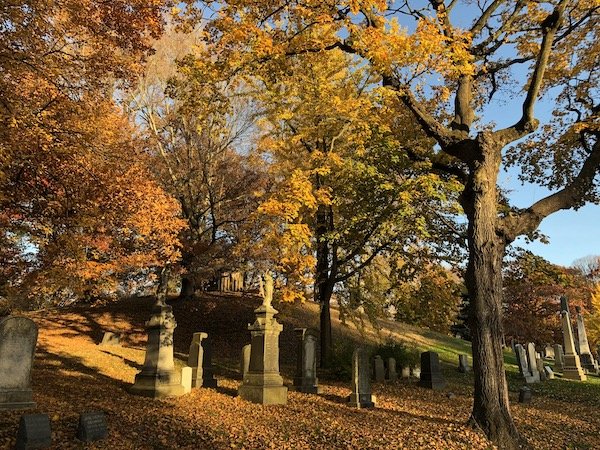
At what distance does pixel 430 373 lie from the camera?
1413cm

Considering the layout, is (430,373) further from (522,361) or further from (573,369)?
(573,369)

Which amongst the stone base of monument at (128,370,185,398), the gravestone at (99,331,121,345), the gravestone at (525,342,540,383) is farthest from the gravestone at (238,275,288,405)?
the gravestone at (525,342,540,383)

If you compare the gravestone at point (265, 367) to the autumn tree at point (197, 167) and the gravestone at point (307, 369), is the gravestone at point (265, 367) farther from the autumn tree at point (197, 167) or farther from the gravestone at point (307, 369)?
the autumn tree at point (197, 167)

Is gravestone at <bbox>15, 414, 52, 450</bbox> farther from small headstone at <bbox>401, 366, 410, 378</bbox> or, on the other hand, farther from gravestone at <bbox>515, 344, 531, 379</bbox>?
gravestone at <bbox>515, 344, 531, 379</bbox>

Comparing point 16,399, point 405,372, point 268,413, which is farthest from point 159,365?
point 405,372

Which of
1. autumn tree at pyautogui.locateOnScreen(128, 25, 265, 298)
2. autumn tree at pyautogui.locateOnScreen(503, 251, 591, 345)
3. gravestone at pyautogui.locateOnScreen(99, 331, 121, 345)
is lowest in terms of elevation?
gravestone at pyautogui.locateOnScreen(99, 331, 121, 345)

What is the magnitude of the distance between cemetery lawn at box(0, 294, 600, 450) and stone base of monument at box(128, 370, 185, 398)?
34 cm

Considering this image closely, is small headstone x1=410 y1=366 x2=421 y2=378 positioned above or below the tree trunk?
below

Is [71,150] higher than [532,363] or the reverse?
higher

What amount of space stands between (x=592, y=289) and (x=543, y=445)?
41.4m

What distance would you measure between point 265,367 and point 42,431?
5.50 metres

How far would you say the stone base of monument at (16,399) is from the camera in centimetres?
744

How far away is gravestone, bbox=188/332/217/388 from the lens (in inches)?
473

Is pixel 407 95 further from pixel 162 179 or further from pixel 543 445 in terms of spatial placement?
pixel 162 179
